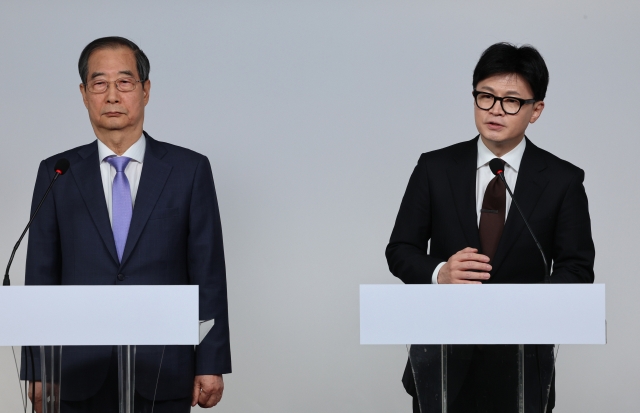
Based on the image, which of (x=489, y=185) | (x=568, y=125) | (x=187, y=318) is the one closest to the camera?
(x=187, y=318)

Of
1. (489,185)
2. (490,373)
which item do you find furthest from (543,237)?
(490,373)

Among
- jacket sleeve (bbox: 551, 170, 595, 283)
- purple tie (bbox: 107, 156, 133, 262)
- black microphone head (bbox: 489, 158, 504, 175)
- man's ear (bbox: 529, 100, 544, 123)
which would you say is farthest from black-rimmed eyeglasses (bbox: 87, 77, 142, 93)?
jacket sleeve (bbox: 551, 170, 595, 283)

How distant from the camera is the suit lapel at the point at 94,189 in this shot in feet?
8.46

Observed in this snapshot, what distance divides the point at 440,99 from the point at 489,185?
1.52m

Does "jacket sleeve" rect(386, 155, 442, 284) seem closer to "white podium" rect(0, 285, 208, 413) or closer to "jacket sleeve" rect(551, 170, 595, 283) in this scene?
"jacket sleeve" rect(551, 170, 595, 283)

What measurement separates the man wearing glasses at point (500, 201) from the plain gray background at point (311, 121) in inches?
50.8

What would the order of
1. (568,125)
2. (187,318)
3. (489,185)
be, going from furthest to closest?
(568,125) < (489,185) < (187,318)

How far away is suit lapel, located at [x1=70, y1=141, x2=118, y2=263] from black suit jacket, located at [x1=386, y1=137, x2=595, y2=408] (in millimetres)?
836

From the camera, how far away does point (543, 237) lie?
101 inches

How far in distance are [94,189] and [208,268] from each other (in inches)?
16.1

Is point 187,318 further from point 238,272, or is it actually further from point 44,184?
point 238,272

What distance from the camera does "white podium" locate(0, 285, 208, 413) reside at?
6.50 ft

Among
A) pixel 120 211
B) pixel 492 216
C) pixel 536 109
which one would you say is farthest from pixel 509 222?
pixel 120 211

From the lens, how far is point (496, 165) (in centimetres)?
245
